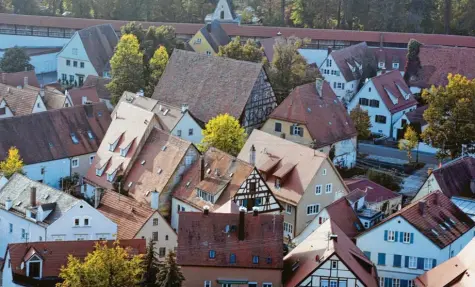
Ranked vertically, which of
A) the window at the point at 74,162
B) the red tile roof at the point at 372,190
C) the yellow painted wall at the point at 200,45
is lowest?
the red tile roof at the point at 372,190

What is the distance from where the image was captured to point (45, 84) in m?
113

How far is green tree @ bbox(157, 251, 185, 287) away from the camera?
206 ft

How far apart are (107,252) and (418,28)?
69873 millimetres

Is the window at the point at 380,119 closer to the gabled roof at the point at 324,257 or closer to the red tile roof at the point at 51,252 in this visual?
the gabled roof at the point at 324,257

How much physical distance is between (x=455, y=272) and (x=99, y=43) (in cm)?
5996

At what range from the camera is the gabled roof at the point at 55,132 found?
85438 millimetres

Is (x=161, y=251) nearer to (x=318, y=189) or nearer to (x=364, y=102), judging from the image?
(x=318, y=189)

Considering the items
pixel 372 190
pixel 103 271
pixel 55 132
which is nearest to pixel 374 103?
pixel 372 190

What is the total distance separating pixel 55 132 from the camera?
87562 mm

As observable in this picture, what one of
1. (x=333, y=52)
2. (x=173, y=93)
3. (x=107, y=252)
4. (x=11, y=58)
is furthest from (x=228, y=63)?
(x=107, y=252)

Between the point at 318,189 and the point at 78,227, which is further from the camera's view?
the point at 318,189

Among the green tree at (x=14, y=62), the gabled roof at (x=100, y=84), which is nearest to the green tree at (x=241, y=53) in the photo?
the gabled roof at (x=100, y=84)

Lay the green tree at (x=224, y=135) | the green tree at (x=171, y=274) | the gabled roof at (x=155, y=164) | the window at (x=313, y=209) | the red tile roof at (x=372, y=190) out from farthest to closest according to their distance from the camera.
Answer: the green tree at (x=224, y=135)
the red tile roof at (x=372, y=190)
the gabled roof at (x=155, y=164)
the window at (x=313, y=209)
the green tree at (x=171, y=274)

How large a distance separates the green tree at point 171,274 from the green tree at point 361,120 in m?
36.3
